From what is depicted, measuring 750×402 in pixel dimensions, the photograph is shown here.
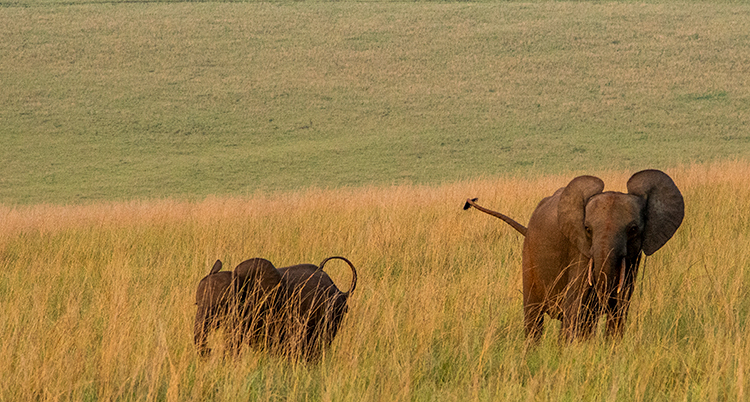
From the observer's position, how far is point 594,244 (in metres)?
3.99

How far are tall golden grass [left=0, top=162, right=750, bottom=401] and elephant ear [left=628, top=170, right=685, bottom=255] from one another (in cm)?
56

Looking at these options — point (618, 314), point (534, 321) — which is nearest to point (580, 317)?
point (618, 314)

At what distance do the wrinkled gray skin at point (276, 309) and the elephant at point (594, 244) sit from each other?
1134mm

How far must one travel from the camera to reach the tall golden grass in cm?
384

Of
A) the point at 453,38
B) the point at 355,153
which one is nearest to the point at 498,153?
the point at 355,153

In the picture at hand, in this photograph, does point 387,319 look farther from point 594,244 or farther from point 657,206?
point 657,206

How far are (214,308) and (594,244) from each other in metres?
1.86

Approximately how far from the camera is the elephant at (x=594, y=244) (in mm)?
4008

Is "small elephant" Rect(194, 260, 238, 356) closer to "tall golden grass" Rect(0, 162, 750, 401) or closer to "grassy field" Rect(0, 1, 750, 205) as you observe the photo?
"tall golden grass" Rect(0, 162, 750, 401)

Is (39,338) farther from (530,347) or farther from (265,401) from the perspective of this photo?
(530,347)

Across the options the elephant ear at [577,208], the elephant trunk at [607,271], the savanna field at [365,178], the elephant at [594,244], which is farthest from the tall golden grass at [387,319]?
the elephant ear at [577,208]

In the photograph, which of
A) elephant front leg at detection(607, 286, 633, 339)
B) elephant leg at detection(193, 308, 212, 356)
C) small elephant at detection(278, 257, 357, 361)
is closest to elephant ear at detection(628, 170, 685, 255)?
elephant front leg at detection(607, 286, 633, 339)

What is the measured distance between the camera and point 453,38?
153 ft

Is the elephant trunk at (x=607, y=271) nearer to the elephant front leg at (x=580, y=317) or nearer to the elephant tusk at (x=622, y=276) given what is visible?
→ the elephant tusk at (x=622, y=276)
